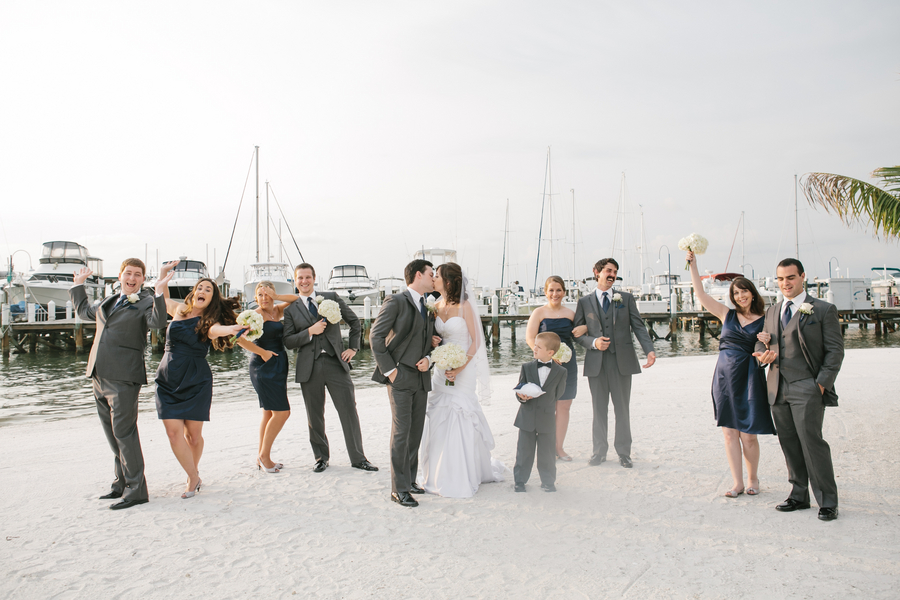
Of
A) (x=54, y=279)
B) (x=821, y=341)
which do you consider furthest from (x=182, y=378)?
(x=54, y=279)

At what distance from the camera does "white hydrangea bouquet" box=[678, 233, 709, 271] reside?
5393 mm

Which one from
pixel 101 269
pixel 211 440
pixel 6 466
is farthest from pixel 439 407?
pixel 101 269

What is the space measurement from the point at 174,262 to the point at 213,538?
2505mm

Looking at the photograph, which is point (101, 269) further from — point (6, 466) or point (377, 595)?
point (377, 595)

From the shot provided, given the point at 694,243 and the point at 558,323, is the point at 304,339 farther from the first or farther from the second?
the point at 694,243

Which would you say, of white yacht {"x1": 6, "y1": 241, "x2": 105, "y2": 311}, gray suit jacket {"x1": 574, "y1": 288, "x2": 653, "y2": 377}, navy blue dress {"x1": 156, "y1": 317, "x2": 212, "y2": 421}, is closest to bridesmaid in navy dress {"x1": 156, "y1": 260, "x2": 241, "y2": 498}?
navy blue dress {"x1": 156, "y1": 317, "x2": 212, "y2": 421}

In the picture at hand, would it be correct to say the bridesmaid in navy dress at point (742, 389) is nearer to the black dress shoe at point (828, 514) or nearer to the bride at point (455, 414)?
the black dress shoe at point (828, 514)

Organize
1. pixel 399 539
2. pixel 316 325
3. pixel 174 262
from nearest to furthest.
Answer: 1. pixel 399 539
2. pixel 174 262
3. pixel 316 325

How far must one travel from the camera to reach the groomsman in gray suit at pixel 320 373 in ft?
18.6

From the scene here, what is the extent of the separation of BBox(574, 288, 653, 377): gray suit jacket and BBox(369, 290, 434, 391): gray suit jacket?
2000 mm

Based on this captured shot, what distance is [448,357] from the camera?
190 inches

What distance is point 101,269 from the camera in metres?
48.8

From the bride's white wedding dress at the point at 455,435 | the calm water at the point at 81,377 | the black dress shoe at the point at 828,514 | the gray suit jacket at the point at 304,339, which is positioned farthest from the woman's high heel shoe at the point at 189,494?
the calm water at the point at 81,377

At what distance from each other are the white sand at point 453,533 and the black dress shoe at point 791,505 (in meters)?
0.07
